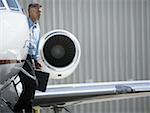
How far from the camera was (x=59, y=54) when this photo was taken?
6.42m

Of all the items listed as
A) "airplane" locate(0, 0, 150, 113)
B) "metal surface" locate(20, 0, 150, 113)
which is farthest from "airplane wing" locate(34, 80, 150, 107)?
"metal surface" locate(20, 0, 150, 113)

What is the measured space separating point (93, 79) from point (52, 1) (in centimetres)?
206

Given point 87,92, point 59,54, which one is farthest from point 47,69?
point 87,92

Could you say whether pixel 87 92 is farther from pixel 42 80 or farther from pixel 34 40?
pixel 34 40

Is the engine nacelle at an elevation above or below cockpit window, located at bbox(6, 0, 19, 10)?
below

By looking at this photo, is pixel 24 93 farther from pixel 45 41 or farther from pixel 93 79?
pixel 93 79

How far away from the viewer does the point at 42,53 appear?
20.9 feet

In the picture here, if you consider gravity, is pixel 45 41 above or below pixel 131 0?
below

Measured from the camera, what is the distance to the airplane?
157 inches

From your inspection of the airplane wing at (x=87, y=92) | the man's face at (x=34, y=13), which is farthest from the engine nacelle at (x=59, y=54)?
the man's face at (x=34, y=13)

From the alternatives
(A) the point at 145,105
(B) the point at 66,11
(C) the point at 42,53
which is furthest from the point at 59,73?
(A) the point at 145,105

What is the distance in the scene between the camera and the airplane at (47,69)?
4000mm

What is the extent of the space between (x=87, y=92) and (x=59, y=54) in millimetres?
836

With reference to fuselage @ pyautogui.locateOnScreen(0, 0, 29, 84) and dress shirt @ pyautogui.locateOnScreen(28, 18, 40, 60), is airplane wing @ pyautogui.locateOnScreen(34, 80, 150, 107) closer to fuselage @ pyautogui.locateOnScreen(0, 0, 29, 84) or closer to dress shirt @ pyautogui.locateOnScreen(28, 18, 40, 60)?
dress shirt @ pyautogui.locateOnScreen(28, 18, 40, 60)
